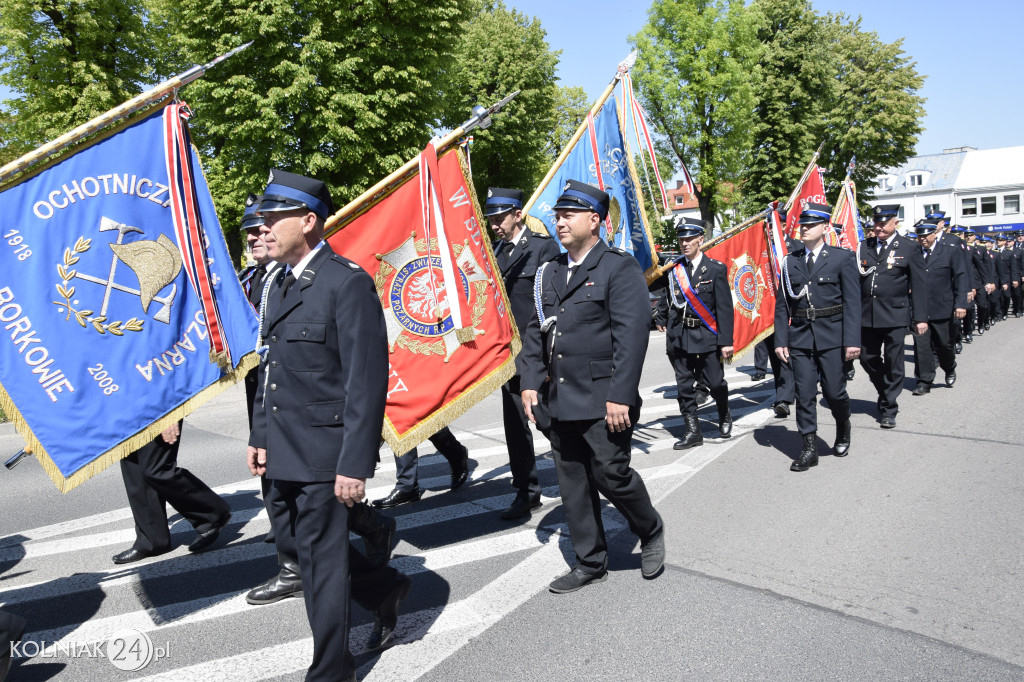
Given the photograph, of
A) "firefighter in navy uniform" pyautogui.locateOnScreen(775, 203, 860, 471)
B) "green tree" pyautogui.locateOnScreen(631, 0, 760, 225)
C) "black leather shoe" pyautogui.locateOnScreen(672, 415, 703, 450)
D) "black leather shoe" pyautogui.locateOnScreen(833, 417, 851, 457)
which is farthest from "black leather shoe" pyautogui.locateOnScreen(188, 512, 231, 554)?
"green tree" pyautogui.locateOnScreen(631, 0, 760, 225)

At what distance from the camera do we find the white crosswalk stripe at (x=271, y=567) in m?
3.62

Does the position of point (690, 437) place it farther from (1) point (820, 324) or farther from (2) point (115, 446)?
(2) point (115, 446)

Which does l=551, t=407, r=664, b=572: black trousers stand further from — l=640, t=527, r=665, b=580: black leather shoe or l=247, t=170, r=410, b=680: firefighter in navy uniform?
l=247, t=170, r=410, b=680: firefighter in navy uniform

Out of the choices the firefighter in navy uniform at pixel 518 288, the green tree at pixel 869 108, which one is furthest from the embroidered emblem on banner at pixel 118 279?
the green tree at pixel 869 108

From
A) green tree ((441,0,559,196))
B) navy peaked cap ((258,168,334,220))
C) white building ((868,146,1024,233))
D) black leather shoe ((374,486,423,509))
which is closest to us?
navy peaked cap ((258,168,334,220))

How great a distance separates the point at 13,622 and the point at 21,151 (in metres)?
31.1

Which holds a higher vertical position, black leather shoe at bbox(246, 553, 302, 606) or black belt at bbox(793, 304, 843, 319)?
black belt at bbox(793, 304, 843, 319)

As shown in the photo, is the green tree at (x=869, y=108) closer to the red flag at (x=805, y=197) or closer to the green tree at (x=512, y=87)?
the green tree at (x=512, y=87)

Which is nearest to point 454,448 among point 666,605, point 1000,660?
point 666,605

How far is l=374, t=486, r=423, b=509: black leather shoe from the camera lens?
5980 mm

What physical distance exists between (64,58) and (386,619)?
84.2 feet

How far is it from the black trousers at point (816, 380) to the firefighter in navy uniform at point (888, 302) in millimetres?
1619

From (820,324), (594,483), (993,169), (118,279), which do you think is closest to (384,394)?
(594,483)

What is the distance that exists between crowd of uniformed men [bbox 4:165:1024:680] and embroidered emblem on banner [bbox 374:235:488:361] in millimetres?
514
